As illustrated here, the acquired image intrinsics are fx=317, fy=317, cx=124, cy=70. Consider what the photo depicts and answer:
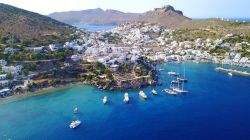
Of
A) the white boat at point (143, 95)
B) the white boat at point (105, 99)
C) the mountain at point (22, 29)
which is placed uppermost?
the mountain at point (22, 29)

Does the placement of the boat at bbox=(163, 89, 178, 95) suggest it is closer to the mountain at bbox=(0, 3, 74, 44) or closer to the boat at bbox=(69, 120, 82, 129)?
the boat at bbox=(69, 120, 82, 129)

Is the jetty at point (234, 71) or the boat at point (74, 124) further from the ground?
the jetty at point (234, 71)

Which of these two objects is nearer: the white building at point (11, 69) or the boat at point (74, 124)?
the boat at point (74, 124)

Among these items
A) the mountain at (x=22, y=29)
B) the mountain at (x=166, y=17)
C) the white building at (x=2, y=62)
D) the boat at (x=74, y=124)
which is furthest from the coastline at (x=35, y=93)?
the mountain at (x=166, y=17)

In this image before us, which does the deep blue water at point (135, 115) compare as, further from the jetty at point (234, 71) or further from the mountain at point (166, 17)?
the mountain at point (166, 17)

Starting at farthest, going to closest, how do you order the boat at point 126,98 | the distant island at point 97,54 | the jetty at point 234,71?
the jetty at point 234,71 < the distant island at point 97,54 < the boat at point 126,98

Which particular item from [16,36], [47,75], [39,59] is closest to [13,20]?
[16,36]

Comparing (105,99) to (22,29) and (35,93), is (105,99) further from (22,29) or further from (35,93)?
(22,29)

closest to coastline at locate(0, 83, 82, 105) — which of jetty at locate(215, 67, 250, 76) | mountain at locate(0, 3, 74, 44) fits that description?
mountain at locate(0, 3, 74, 44)
